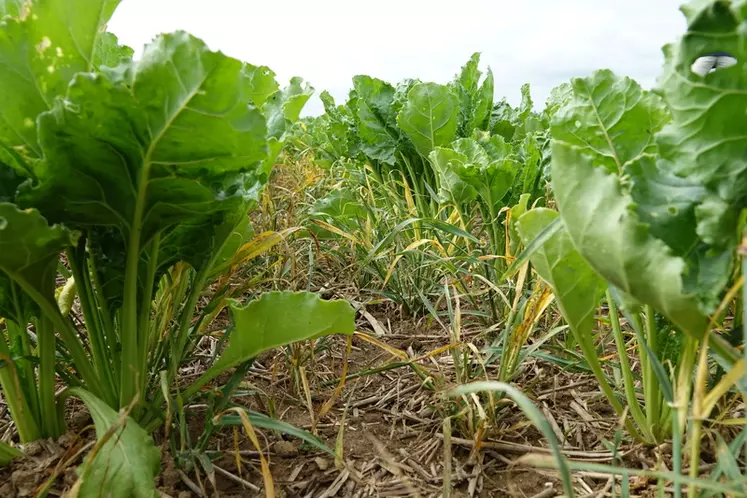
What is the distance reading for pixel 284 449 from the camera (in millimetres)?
1174

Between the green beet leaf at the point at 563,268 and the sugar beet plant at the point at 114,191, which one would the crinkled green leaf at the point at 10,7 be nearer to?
the sugar beet plant at the point at 114,191

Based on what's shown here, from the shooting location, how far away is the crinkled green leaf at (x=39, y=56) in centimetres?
88

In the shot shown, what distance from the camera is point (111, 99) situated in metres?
0.83

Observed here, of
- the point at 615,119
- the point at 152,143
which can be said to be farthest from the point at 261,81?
the point at 615,119

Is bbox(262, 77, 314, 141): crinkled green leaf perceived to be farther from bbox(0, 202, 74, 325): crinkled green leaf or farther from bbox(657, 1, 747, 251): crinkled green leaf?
bbox(657, 1, 747, 251): crinkled green leaf

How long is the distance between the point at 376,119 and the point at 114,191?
1988 millimetres

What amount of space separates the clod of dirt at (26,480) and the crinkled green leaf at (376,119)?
2.01 metres

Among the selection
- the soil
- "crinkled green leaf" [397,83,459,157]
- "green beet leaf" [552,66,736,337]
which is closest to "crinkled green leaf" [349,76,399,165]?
"crinkled green leaf" [397,83,459,157]

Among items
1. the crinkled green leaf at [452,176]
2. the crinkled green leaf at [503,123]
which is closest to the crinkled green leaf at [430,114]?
the crinkled green leaf at [452,176]

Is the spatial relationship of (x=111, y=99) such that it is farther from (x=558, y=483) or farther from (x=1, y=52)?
(x=558, y=483)

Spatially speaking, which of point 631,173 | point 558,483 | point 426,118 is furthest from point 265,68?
point 426,118

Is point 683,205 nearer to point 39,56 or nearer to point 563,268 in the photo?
point 563,268

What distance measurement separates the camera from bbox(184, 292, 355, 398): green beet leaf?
1048 millimetres

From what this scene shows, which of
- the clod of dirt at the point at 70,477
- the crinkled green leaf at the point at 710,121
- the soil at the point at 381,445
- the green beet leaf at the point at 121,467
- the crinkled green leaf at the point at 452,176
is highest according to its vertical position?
the crinkled green leaf at the point at 710,121
